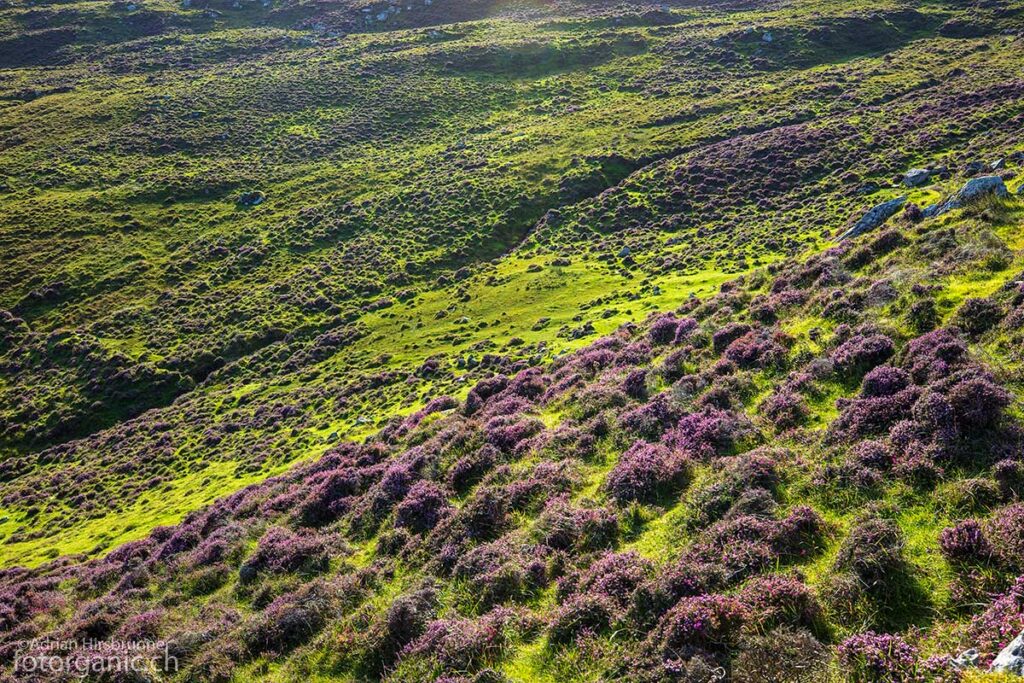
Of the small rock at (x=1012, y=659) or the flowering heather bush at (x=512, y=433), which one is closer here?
the small rock at (x=1012, y=659)

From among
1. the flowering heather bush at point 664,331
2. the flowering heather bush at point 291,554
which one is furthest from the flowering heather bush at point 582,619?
the flowering heather bush at point 664,331

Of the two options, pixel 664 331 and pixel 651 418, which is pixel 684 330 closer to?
pixel 664 331

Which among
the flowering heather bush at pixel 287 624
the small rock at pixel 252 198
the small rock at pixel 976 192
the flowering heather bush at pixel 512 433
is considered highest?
the small rock at pixel 252 198

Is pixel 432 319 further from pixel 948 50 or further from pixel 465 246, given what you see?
pixel 948 50

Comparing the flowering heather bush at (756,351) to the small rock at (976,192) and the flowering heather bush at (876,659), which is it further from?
the small rock at (976,192)

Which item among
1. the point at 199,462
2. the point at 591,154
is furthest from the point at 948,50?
the point at 199,462

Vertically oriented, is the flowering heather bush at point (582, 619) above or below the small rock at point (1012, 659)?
below

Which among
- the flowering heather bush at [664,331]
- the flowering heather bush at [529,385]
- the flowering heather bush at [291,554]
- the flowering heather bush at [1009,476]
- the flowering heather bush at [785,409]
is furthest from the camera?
the flowering heather bush at [664,331]
